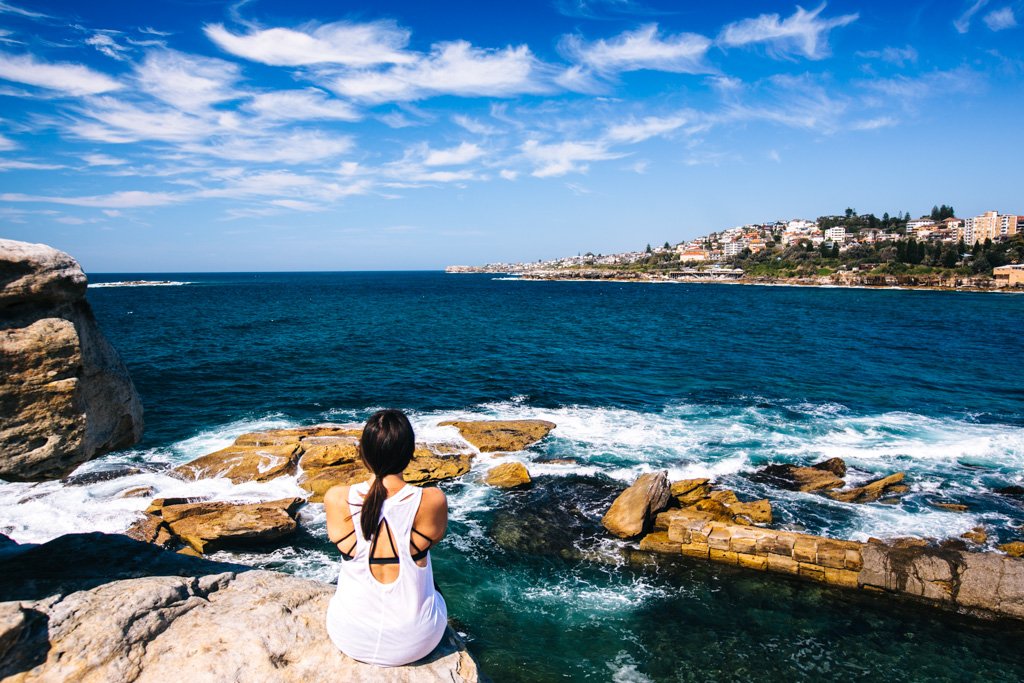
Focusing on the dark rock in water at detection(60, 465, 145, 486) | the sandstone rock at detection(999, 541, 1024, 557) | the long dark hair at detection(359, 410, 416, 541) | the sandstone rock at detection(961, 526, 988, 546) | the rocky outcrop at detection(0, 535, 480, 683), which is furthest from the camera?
the dark rock in water at detection(60, 465, 145, 486)

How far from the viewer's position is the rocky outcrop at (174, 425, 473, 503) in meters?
18.0

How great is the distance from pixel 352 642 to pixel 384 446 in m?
1.95

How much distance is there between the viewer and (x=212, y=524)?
564 inches

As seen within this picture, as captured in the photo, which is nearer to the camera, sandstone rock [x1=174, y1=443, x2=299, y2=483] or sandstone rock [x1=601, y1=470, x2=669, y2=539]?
sandstone rock [x1=601, y1=470, x2=669, y2=539]

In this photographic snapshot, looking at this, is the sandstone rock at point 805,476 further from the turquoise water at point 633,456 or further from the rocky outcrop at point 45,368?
the rocky outcrop at point 45,368

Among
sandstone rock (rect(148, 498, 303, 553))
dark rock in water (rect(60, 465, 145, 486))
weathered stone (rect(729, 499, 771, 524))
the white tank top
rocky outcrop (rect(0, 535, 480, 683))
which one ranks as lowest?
weathered stone (rect(729, 499, 771, 524))

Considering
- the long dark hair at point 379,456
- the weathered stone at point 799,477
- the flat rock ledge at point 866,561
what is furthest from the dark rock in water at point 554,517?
the long dark hair at point 379,456

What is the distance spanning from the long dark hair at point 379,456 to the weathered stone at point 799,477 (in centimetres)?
1724

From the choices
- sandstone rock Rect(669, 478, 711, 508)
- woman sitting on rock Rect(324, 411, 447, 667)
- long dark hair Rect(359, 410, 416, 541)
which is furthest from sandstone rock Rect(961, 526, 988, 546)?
long dark hair Rect(359, 410, 416, 541)

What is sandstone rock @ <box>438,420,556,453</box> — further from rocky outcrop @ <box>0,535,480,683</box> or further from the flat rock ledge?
rocky outcrop @ <box>0,535,480,683</box>

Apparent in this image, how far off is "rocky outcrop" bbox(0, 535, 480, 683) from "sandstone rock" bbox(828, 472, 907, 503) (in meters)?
16.1

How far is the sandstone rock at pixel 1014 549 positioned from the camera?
13477 millimetres

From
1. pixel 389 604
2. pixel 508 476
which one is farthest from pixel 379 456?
pixel 508 476

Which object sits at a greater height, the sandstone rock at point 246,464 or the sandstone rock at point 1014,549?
the sandstone rock at point 246,464
